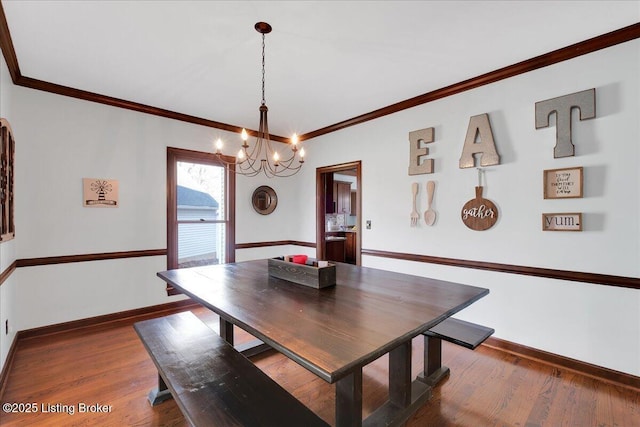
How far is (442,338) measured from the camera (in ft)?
7.00

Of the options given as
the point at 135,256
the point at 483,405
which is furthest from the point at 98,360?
the point at 483,405

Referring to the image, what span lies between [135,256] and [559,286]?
4354 mm

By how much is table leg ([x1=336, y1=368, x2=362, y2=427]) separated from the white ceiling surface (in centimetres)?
Result: 221

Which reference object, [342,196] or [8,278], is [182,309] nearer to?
[8,278]

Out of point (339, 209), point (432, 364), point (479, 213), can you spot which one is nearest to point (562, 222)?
point (479, 213)

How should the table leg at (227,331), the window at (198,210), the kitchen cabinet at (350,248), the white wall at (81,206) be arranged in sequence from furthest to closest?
the kitchen cabinet at (350,248) → the window at (198,210) → the white wall at (81,206) → the table leg at (227,331)

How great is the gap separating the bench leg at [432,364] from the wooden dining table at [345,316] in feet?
0.51

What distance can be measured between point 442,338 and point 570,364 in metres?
1.24

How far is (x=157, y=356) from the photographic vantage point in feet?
5.76

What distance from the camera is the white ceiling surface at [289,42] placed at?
1930 millimetres

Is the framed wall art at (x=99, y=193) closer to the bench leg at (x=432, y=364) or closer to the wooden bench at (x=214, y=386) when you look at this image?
the wooden bench at (x=214, y=386)

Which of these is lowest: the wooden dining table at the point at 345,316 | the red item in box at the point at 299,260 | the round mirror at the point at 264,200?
the wooden dining table at the point at 345,316

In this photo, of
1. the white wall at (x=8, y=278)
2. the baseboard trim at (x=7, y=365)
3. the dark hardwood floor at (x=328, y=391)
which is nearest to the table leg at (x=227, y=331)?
the dark hardwood floor at (x=328, y=391)

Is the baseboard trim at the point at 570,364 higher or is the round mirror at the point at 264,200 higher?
the round mirror at the point at 264,200
